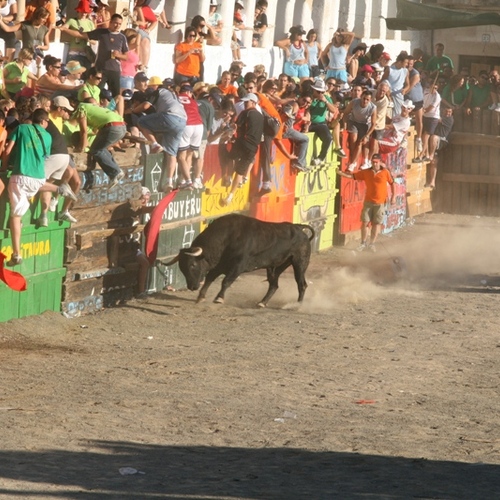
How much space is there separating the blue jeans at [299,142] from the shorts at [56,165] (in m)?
7.69

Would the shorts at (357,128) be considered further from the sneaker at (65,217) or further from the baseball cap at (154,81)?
the sneaker at (65,217)

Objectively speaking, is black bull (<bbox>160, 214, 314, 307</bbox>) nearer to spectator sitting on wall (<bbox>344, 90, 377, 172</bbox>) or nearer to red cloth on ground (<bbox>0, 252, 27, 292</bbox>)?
red cloth on ground (<bbox>0, 252, 27, 292</bbox>)

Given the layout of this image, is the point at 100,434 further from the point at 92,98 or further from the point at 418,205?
the point at 418,205

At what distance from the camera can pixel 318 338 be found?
17.5 metres

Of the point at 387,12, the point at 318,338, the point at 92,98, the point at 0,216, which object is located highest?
the point at 387,12

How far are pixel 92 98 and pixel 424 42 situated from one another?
77.5 feet

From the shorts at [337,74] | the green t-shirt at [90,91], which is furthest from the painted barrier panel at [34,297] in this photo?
the shorts at [337,74]

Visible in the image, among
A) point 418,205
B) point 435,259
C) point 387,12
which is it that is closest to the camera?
point 435,259

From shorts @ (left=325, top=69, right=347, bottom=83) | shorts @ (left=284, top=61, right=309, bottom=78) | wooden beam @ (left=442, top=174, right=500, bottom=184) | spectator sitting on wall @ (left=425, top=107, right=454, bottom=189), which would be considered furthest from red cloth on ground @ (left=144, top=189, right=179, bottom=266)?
wooden beam @ (left=442, top=174, right=500, bottom=184)

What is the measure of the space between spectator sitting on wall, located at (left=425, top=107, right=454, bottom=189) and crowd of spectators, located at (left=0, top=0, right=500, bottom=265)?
2162mm

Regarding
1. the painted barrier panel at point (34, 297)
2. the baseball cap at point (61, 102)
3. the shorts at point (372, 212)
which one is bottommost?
the painted barrier panel at point (34, 297)

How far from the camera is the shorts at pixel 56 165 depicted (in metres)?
16.4

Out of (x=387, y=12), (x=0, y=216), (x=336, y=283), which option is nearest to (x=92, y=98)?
(x=0, y=216)

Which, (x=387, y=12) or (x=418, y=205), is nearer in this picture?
(x=418, y=205)
